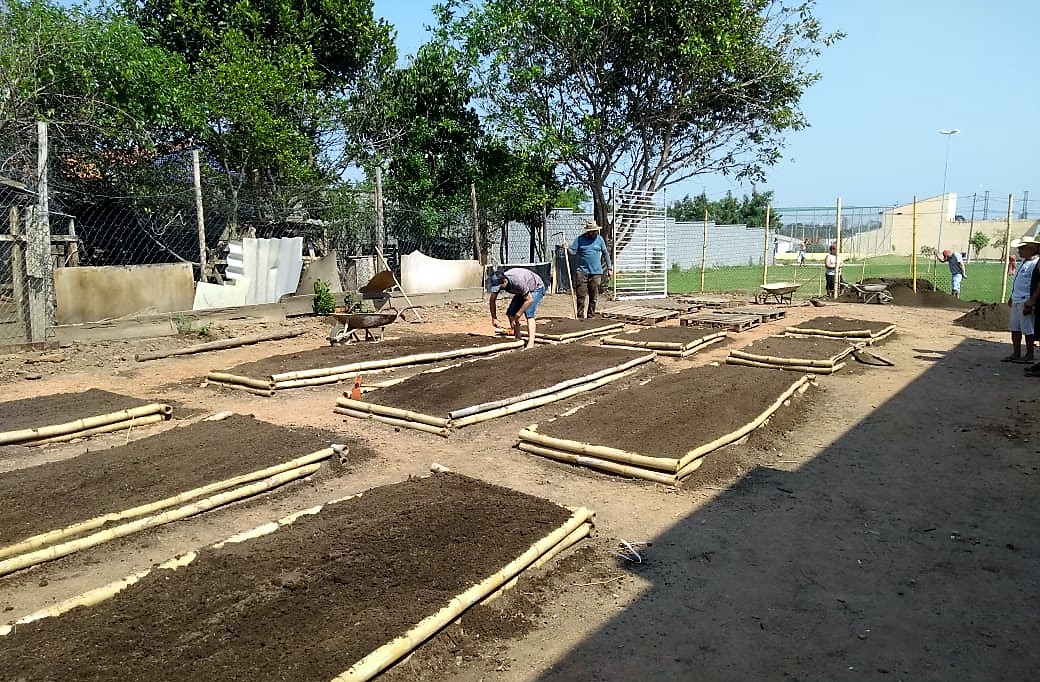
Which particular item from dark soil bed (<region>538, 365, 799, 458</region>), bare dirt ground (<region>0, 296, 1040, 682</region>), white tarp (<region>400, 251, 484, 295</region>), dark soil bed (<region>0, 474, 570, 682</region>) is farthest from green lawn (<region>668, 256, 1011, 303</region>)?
dark soil bed (<region>0, 474, 570, 682</region>)

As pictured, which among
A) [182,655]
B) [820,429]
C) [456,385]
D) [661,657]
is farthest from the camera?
[456,385]

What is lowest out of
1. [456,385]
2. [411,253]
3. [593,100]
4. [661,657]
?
[661,657]

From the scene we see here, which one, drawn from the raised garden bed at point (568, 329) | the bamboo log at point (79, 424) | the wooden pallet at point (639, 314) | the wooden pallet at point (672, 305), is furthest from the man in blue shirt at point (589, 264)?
the bamboo log at point (79, 424)

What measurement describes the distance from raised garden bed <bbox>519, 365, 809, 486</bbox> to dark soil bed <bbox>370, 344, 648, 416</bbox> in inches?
35.5

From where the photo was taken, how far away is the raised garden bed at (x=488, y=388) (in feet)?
20.0

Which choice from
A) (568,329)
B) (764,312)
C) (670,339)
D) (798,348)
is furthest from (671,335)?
(764,312)

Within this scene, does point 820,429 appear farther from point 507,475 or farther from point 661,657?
point 661,657

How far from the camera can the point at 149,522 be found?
3928 millimetres

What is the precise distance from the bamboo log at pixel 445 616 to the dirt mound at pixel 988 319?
441 inches

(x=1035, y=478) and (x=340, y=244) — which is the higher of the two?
(x=340, y=244)

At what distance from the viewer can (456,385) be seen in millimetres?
6789

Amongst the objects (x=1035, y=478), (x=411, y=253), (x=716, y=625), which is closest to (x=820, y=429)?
(x=1035, y=478)

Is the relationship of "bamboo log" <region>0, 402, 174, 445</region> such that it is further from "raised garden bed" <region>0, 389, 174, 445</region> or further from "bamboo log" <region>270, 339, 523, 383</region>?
"bamboo log" <region>270, 339, 523, 383</region>

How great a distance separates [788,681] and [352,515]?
2.31m
